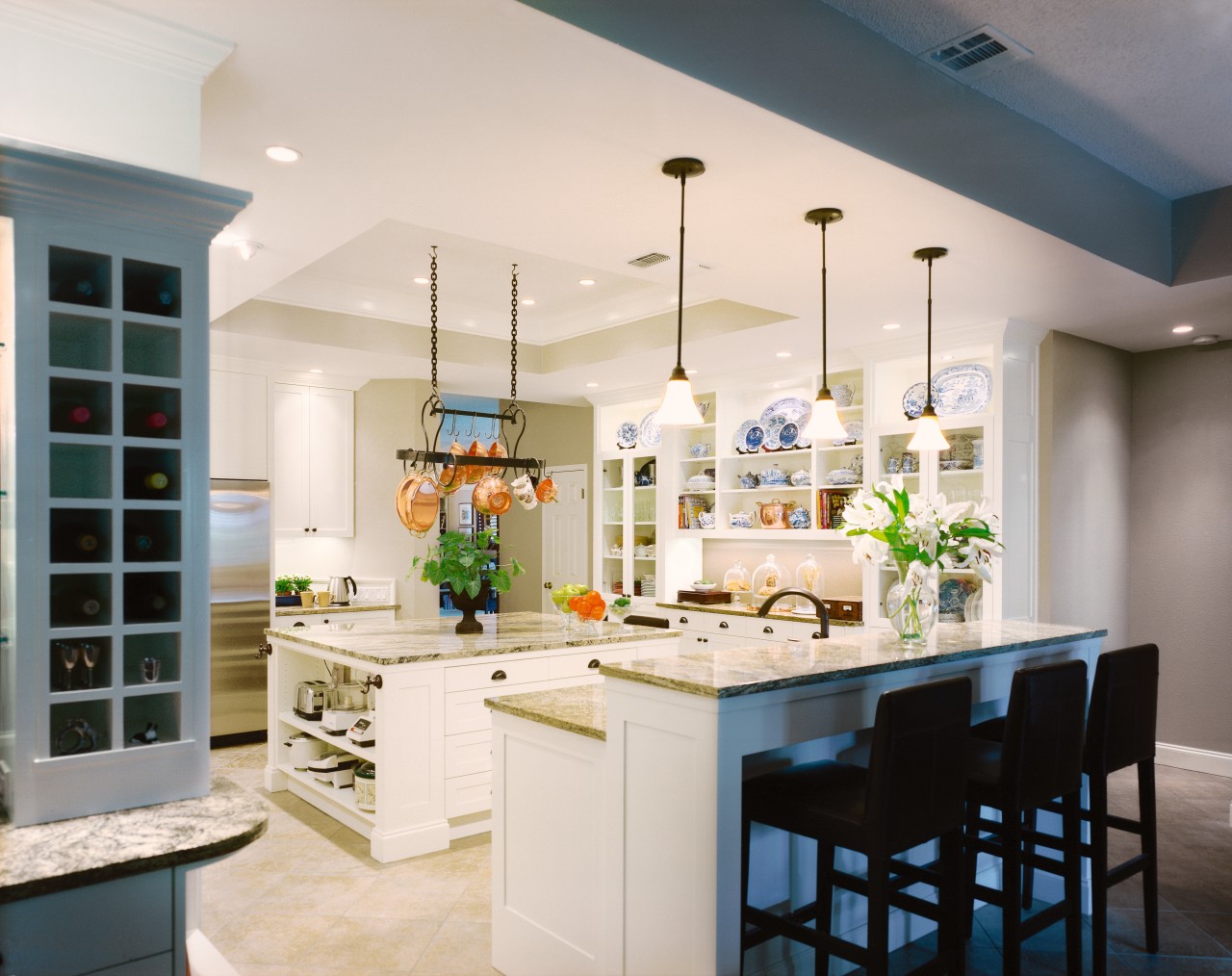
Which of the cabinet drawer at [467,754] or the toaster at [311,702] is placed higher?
the toaster at [311,702]

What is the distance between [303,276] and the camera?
5.35m

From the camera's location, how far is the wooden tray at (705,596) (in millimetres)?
6289

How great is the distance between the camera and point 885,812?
77.5 inches

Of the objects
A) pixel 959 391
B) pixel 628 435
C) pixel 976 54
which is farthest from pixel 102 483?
pixel 628 435

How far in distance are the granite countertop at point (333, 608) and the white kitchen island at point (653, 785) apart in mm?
3566

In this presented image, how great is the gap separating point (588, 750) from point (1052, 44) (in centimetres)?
251

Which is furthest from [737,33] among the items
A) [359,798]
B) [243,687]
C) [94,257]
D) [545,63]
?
[243,687]

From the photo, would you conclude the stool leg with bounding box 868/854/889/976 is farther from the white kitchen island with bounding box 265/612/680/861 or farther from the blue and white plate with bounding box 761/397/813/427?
the blue and white plate with bounding box 761/397/813/427

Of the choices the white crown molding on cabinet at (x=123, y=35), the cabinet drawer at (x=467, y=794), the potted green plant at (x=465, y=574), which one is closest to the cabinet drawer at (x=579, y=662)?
the potted green plant at (x=465, y=574)

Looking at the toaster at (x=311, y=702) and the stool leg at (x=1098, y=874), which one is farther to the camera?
the toaster at (x=311, y=702)

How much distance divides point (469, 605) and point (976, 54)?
3179 millimetres

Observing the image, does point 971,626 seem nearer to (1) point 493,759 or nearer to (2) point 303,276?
(1) point 493,759

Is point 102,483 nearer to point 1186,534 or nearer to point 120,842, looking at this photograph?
point 120,842

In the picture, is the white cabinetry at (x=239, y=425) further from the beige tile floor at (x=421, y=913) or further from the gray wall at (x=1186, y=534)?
the gray wall at (x=1186, y=534)
